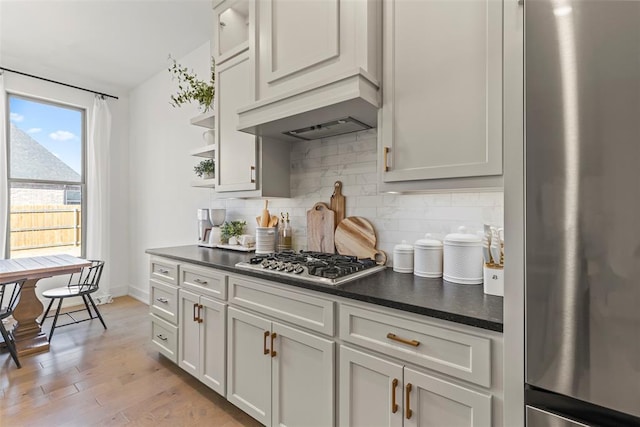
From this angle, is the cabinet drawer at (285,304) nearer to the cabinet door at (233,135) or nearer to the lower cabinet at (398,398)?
the lower cabinet at (398,398)

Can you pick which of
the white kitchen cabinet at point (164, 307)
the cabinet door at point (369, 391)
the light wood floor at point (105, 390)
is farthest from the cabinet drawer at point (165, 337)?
the cabinet door at point (369, 391)

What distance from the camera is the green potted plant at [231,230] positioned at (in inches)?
109

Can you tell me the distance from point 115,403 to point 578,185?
2689mm

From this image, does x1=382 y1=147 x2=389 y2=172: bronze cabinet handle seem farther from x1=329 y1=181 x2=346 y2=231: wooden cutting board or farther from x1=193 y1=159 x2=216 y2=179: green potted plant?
x1=193 y1=159 x2=216 y2=179: green potted plant

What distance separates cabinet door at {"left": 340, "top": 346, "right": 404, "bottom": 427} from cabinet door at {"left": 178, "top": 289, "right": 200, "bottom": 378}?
1.19 metres

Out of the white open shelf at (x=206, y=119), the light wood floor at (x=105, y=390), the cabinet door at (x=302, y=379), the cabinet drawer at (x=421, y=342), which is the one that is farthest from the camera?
the white open shelf at (x=206, y=119)

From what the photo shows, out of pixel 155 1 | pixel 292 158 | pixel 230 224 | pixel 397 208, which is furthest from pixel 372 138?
pixel 155 1

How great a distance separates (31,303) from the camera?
116 inches

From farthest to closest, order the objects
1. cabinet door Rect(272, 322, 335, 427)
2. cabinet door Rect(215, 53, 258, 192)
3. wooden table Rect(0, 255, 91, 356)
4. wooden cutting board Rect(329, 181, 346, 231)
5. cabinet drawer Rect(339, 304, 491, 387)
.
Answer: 1. wooden table Rect(0, 255, 91, 356)
2. cabinet door Rect(215, 53, 258, 192)
3. wooden cutting board Rect(329, 181, 346, 231)
4. cabinet door Rect(272, 322, 335, 427)
5. cabinet drawer Rect(339, 304, 491, 387)

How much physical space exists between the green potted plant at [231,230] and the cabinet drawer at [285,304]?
0.93m

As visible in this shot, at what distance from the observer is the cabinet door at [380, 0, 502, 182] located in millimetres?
1230

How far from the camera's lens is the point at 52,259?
3230mm

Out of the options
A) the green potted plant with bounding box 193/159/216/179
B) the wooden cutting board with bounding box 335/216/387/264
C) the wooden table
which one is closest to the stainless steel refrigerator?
the wooden cutting board with bounding box 335/216/387/264

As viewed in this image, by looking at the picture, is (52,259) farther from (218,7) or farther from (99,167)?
(218,7)
